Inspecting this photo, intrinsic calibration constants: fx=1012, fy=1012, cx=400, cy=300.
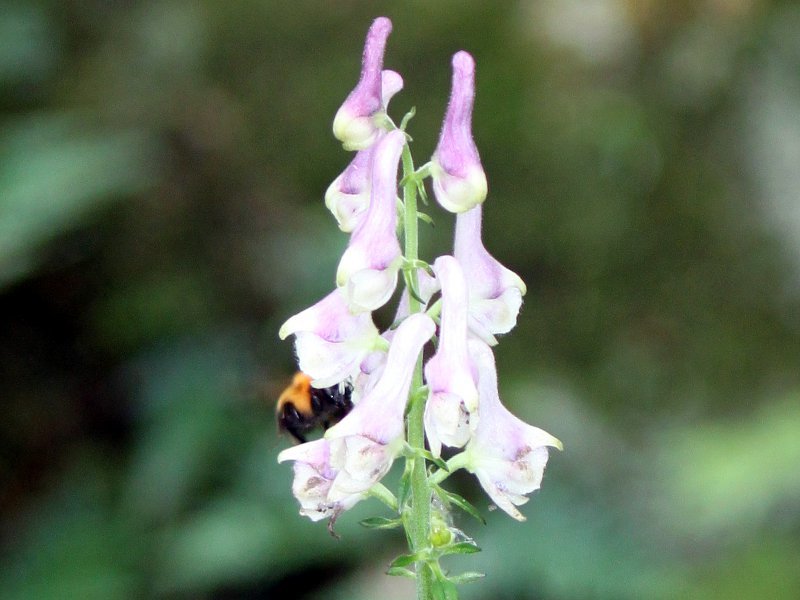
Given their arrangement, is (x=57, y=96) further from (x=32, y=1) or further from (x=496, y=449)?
(x=496, y=449)

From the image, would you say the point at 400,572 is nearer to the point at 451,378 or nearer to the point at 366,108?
the point at 451,378

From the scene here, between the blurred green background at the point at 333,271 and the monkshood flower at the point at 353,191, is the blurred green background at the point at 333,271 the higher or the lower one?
the higher one

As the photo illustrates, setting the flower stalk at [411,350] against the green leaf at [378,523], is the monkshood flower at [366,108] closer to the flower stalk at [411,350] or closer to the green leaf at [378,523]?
the flower stalk at [411,350]

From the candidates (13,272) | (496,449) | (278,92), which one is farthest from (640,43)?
(496,449)

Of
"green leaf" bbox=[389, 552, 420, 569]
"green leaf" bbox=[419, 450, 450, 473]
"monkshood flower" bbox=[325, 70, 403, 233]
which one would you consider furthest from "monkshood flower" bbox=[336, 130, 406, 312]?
"green leaf" bbox=[389, 552, 420, 569]

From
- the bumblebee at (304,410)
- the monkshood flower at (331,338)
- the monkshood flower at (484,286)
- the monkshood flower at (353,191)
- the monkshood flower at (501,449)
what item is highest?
the bumblebee at (304,410)

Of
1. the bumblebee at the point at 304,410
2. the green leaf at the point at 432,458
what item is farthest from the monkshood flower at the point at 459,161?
the bumblebee at the point at 304,410

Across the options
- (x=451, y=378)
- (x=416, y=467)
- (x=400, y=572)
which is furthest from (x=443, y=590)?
(x=451, y=378)
